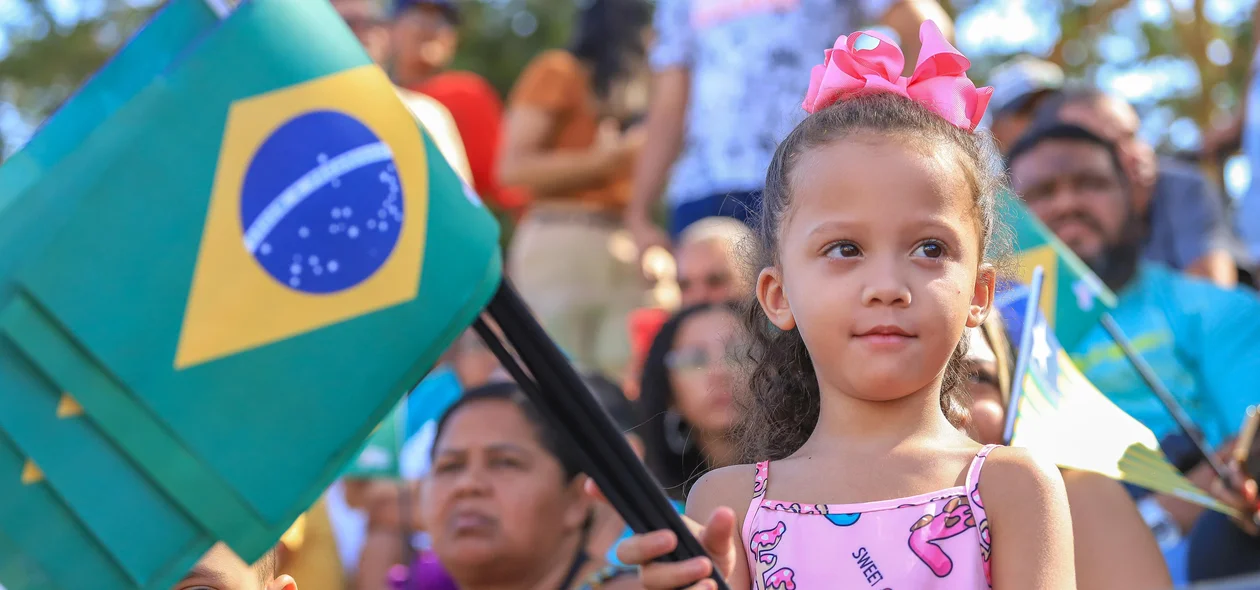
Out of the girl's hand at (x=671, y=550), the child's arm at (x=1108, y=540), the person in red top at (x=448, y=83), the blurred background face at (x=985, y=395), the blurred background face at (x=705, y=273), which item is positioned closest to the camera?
the girl's hand at (x=671, y=550)

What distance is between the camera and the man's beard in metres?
4.23

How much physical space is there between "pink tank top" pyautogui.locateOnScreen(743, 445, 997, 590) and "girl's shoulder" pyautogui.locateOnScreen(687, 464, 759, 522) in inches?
3.7

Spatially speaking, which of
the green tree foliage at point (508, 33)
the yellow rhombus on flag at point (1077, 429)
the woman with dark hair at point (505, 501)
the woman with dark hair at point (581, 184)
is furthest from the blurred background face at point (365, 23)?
the green tree foliage at point (508, 33)

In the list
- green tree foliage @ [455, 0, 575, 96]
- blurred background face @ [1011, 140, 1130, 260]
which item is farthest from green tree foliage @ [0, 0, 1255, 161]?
blurred background face @ [1011, 140, 1130, 260]

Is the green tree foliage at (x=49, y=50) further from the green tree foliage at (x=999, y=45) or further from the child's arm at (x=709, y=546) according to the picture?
the child's arm at (x=709, y=546)

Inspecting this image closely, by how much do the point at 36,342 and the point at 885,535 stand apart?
1085 millimetres

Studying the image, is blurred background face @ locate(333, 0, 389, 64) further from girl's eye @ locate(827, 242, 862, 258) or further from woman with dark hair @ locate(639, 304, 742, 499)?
girl's eye @ locate(827, 242, 862, 258)

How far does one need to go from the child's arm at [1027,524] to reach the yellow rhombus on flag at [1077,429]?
0.43m

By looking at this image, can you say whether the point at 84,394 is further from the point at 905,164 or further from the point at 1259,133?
the point at 1259,133

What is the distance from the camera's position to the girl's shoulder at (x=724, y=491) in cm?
207

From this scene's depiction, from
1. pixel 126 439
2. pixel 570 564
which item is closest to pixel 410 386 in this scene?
pixel 126 439

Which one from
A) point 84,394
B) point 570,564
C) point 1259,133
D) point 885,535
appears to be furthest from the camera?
point 1259,133

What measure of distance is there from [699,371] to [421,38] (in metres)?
2.85

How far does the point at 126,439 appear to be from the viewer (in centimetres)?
166
